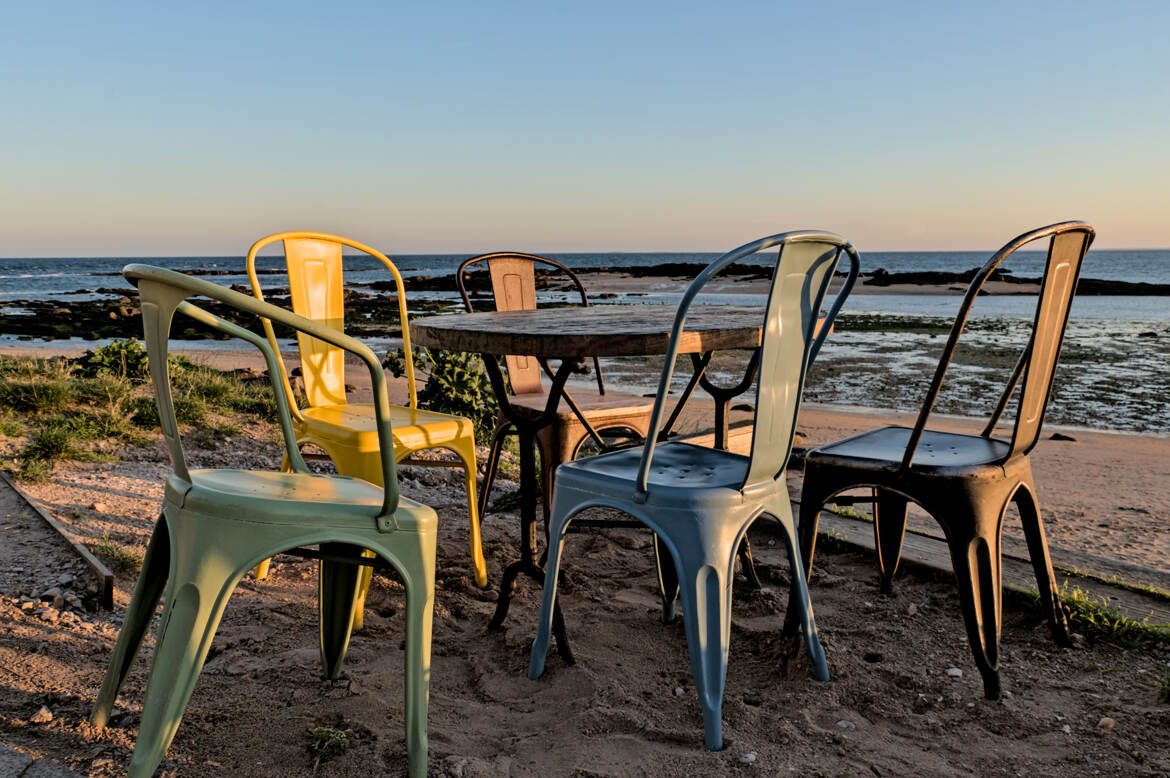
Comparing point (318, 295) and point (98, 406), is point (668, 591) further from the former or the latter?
point (98, 406)

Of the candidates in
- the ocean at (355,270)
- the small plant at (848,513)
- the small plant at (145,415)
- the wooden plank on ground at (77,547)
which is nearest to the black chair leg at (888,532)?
the small plant at (848,513)

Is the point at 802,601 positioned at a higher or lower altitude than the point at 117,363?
lower

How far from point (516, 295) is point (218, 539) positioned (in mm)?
2331

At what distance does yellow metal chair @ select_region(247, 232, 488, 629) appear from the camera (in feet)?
9.02

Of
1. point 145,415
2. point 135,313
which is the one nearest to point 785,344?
point 145,415

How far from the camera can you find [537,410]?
10.6 ft

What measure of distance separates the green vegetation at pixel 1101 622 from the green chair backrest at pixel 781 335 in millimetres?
1165

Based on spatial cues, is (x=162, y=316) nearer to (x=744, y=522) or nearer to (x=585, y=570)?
(x=744, y=522)

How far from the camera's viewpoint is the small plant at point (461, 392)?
541 centimetres

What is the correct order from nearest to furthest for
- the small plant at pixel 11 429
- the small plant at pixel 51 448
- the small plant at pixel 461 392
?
the small plant at pixel 51 448 < the small plant at pixel 11 429 < the small plant at pixel 461 392

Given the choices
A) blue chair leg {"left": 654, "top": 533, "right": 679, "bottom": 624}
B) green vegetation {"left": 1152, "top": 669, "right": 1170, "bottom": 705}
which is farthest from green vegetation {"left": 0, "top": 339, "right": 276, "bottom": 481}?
green vegetation {"left": 1152, "top": 669, "right": 1170, "bottom": 705}

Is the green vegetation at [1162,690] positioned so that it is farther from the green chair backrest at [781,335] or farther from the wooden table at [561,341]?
the wooden table at [561,341]

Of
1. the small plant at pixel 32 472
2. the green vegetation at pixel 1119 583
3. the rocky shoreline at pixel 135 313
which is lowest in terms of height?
the rocky shoreline at pixel 135 313

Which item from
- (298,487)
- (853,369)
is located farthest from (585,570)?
(853,369)
